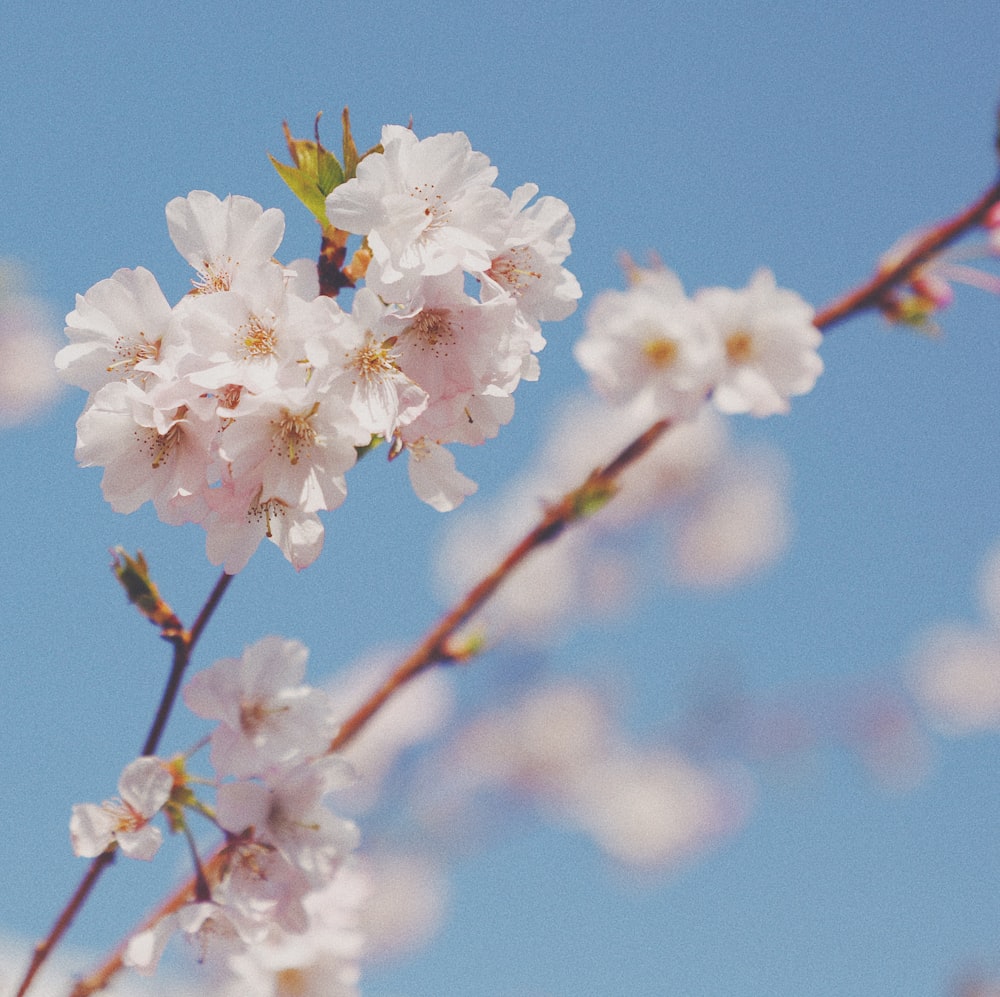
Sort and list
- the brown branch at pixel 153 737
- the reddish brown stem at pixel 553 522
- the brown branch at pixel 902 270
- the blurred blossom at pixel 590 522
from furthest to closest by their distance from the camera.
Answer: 1. the blurred blossom at pixel 590 522
2. the brown branch at pixel 902 270
3. the reddish brown stem at pixel 553 522
4. the brown branch at pixel 153 737

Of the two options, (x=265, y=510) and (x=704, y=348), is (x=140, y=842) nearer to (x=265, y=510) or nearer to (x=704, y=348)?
(x=265, y=510)

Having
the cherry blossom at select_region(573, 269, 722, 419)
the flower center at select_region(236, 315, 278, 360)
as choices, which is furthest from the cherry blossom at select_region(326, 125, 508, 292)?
the cherry blossom at select_region(573, 269, 722, 419)

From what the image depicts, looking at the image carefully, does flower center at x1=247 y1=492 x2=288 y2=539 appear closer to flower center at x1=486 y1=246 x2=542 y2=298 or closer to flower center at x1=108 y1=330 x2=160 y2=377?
flower center at x1=108 y1=330 x2=160 y2=377

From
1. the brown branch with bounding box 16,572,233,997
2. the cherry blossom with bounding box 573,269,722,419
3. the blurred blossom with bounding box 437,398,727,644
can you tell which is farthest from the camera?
the blurred blossom with bounding box 437,398,727,644

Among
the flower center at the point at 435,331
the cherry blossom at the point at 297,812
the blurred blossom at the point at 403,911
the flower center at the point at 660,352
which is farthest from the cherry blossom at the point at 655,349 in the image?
the blurred blossom at the point at 403,911

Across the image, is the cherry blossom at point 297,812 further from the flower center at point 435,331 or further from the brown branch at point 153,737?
the flower center at point 435,331

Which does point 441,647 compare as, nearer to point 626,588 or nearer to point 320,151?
point 320,151
